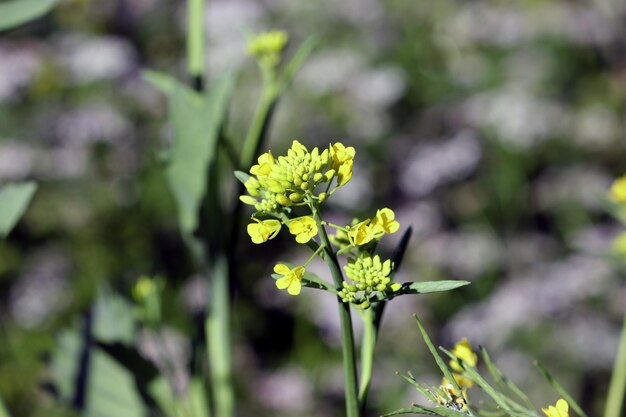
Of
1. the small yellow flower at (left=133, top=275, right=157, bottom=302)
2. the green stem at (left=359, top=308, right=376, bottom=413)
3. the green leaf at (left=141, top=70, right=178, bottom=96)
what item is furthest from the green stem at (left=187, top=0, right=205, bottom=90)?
the green stem at (left=359, top=308, right=376, bottom=413)

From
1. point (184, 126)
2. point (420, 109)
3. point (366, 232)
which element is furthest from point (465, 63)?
point (366, 232)

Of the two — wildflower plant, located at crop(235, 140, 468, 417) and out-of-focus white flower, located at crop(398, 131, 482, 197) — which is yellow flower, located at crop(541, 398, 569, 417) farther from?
out-of-focus white flower, located at crop(398, 131, 482, 197)

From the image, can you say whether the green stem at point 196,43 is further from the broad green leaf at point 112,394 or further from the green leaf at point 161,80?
the broad green leaf at point 112,394

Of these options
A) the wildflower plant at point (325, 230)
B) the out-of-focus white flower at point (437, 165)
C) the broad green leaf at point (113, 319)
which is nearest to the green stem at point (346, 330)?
the wildflower plant at point (325, 230)

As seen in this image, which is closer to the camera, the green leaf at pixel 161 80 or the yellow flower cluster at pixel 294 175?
the yellow flower cluster at pixel 294 175

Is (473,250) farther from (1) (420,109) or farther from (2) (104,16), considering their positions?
(2) (104,16)

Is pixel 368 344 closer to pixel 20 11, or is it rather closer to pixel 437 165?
pixel 20 11
